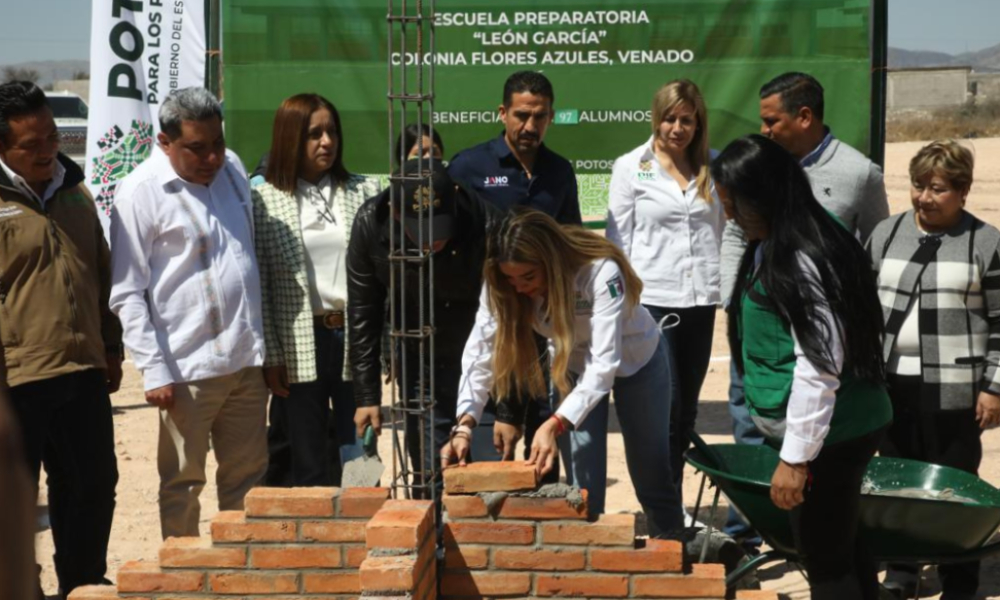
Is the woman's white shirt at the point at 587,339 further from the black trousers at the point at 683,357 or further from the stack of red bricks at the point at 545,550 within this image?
the black trousers at the point at 683,357

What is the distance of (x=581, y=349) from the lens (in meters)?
4.75

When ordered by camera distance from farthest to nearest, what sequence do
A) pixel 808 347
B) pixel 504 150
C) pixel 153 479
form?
pixel 153 479 < pixel 504 150 < pixel 808 347

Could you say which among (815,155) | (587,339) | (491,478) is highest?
(815,155)

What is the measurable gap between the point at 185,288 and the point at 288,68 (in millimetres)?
3634

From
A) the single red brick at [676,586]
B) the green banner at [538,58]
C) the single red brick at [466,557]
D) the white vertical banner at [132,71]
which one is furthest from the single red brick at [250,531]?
the green banner at [538,58]

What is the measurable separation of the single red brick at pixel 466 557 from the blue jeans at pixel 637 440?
0.53 m

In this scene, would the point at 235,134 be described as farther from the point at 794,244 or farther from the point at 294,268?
the point at 794,244

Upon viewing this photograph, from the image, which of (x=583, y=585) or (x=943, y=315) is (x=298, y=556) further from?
(x=943, y=315)

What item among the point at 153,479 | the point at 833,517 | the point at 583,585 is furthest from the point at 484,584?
the point at 153,479

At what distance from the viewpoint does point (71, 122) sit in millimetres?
30438

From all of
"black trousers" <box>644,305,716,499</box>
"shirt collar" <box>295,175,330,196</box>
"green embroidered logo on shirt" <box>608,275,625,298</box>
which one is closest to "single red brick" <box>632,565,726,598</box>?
"green embroidered logo on shirt" <box>608,275,625,298</box>

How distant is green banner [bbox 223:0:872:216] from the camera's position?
27.3ft

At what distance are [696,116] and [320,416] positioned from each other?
2047 mm

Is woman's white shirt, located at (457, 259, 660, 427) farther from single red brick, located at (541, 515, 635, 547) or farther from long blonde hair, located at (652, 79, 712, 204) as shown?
long blonde hair, located at (652, 79, 712, 204)
